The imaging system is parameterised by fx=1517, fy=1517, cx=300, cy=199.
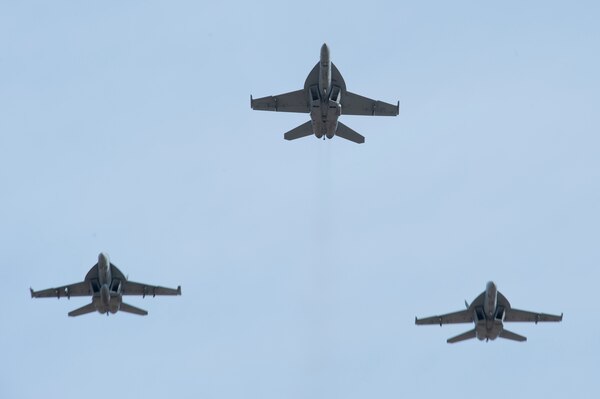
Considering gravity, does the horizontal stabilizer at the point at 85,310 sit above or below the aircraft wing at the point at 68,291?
below

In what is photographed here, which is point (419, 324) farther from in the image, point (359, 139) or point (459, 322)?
point (359, 139)

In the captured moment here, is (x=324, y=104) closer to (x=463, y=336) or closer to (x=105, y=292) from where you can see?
(x=463, y=336)

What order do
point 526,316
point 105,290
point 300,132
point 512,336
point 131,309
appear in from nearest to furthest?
point 105,290 < point 300,132 < point 512,336 < point 131,309 < point 526,316

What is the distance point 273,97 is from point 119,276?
15.8 metres

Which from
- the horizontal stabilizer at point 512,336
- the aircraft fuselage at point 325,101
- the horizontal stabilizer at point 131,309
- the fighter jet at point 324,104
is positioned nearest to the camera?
the aircraft fuselage at point 325,101

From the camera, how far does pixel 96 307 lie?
328 feet

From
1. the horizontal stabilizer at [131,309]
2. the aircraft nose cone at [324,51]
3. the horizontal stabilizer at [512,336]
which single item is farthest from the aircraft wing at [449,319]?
the aircraft nose cone at [324,51]

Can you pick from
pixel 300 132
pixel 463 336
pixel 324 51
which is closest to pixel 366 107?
pixel 300 132

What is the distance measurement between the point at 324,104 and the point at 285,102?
376cm

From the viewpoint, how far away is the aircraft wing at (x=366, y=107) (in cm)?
9862

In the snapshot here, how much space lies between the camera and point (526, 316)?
103375 millimetres

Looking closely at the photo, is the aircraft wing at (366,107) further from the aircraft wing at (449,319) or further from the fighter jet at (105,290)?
the fighter jet at (105,290)

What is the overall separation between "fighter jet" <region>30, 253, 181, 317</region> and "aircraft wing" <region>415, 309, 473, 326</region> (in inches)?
677

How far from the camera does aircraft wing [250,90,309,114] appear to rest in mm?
97750
